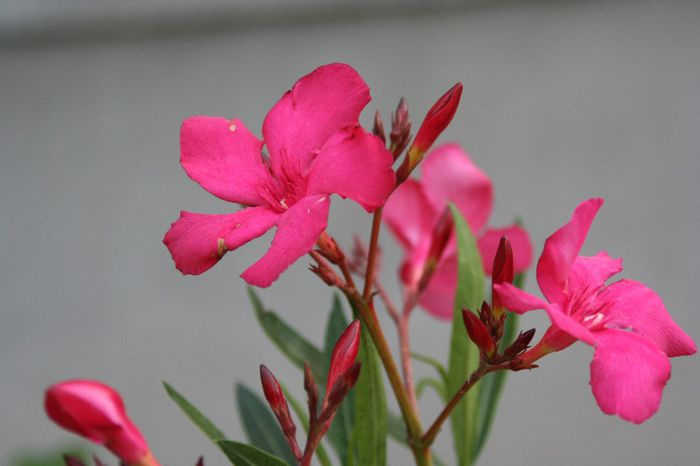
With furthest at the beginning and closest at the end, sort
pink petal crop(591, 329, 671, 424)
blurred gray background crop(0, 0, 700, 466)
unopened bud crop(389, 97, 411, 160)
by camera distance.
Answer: blurred gray background crop(0, 0, 700, 466), unopened bud crop(389, 97, 411, 160), pink petal crop(591, 329, 671, 424)

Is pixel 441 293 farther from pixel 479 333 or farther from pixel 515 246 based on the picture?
pixel 479 333

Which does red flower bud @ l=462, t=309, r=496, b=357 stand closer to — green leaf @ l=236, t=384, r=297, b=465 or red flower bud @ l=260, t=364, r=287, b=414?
red flower bud @ l=260, t=364, r=287, b=414

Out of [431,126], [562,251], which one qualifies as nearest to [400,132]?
[431,126]

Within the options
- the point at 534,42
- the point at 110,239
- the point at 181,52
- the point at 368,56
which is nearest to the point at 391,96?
the point at 368,56

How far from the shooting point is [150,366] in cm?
215

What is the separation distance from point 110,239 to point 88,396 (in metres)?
1.89

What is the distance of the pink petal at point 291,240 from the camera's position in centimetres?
35

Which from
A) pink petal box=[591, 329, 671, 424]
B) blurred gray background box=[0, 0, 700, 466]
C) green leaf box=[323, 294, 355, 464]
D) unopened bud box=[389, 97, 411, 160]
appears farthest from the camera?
blurred gray background box=[0, 0, 700, 466]

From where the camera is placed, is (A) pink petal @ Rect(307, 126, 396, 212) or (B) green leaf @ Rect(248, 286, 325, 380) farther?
(B) green leaf @ Rect(248, 286, 325, 380)

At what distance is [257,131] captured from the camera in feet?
6.85

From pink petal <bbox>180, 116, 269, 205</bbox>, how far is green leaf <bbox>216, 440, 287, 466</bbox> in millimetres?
149

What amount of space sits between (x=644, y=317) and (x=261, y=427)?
1.29 ft

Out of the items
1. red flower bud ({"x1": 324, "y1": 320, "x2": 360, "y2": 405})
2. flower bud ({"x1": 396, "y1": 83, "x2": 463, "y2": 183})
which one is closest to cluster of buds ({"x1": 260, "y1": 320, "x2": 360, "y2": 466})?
red flower bud ({"x1": 324, "y1": 320, "x2": 360, "y2": 405})

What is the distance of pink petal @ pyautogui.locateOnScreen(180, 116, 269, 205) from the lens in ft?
1.44
